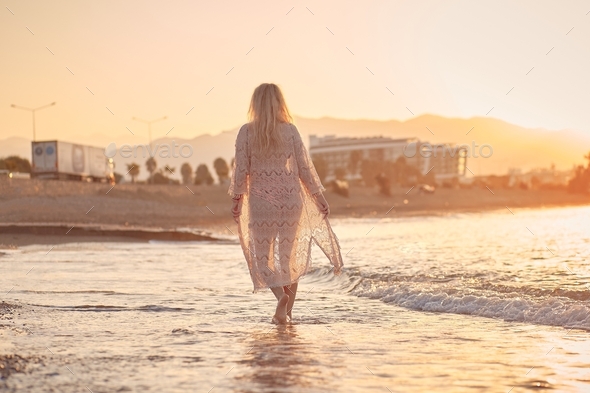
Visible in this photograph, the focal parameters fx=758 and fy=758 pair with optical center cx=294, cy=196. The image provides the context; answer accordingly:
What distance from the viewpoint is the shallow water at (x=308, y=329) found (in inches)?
176

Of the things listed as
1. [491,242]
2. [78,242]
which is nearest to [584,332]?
[491,242]

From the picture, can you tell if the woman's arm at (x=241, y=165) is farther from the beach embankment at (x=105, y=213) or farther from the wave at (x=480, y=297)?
the beach embankment at (x=105, y=213)

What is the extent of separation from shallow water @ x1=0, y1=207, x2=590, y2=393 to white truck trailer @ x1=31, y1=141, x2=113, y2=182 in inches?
1394

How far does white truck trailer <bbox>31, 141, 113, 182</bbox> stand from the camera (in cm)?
4678

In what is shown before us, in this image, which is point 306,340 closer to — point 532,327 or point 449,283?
point 532,327

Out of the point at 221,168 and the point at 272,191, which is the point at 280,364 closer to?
the point at 272,191

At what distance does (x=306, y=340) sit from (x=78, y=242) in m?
15.1

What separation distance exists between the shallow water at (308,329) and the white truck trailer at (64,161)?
1394 inches

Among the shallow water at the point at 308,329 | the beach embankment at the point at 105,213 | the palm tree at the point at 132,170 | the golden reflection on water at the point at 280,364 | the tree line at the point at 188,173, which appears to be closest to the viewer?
the golden reflection on water at the point at 280,364

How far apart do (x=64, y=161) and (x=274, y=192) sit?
143 ft

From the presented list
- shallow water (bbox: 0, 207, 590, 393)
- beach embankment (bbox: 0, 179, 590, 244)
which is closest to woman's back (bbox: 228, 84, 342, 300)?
shallow water (bbox: 0, 207, 590, 393)

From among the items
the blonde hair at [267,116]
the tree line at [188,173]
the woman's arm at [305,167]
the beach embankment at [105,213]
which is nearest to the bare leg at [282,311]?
the woman's arm at [305,167]

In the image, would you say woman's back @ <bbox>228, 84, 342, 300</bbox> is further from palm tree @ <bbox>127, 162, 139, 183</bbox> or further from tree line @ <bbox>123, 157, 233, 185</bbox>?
tree line @ <bbox>123, 157, 233, 185</bbox>

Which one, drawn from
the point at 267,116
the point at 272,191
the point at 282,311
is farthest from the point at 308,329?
the point at 267,116
